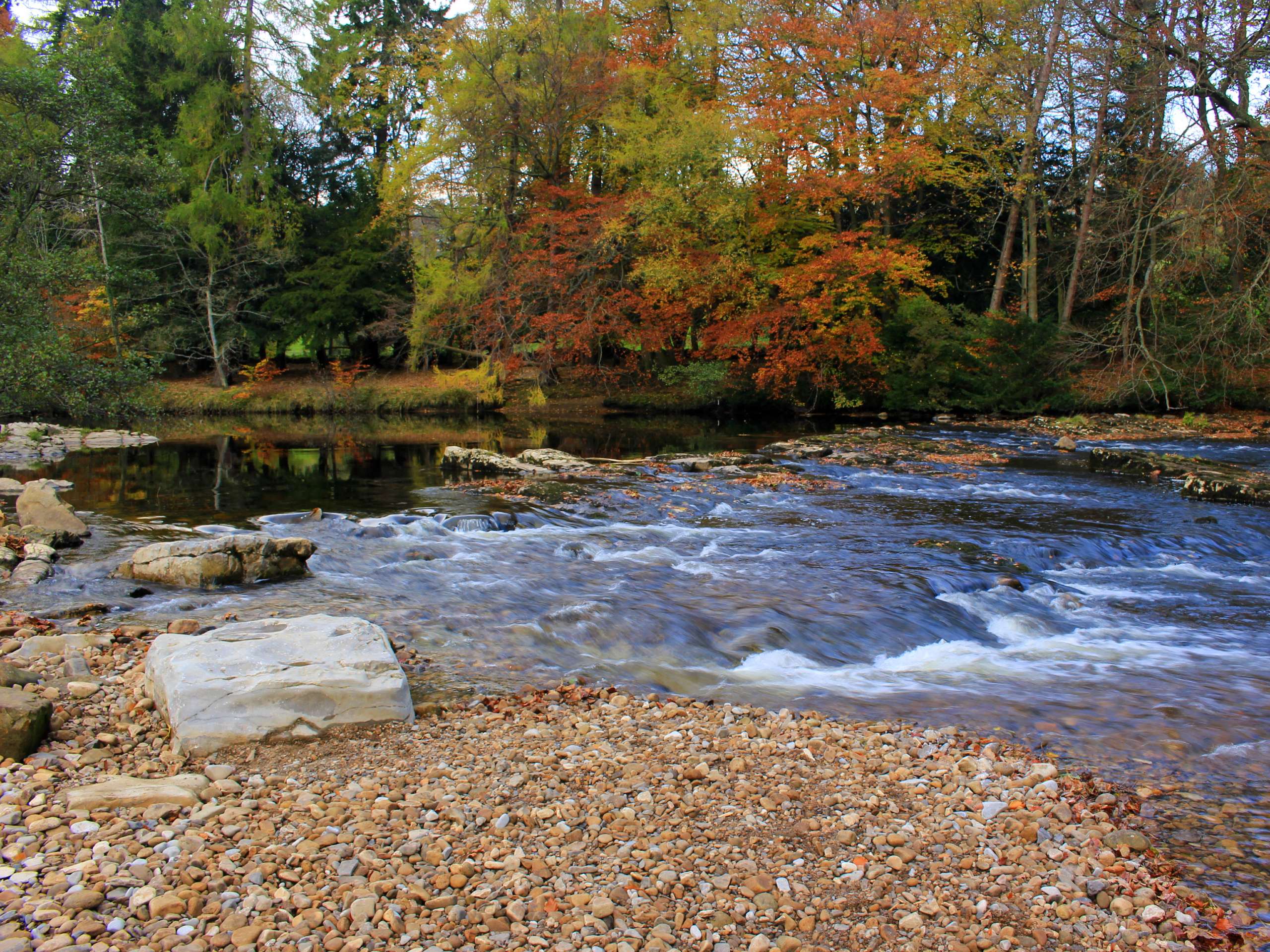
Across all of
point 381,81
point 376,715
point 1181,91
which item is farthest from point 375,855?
point 381,81

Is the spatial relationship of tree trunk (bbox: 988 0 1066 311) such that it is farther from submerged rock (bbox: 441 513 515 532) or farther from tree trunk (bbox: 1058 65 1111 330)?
submerged rock (bbox: 441 513 515 532)

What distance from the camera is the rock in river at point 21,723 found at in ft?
13.2

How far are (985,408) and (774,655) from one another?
21125 mm

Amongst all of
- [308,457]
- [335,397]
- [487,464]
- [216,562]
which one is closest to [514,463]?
[487,464]

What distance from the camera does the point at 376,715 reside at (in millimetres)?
4816

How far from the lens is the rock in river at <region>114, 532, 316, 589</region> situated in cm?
799

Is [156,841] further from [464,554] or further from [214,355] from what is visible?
[214,355]

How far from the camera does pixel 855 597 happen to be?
792cm

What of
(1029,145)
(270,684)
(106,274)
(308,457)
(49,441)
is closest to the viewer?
(270,684)

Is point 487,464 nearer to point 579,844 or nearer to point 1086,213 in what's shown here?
point 579,844

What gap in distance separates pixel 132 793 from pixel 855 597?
20.1ft

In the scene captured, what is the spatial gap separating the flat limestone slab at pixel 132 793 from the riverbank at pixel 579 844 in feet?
0.06

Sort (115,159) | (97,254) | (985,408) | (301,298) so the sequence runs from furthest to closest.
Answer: (301,298) → (97,254) → (985,408) → (115,159)

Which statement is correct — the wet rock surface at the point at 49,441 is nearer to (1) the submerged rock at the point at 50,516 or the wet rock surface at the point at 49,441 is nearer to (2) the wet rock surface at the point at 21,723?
(1) the submerged rock at the point at 50,516
